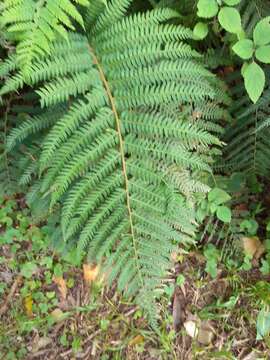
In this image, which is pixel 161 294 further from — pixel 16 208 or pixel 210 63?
pixel 210 63

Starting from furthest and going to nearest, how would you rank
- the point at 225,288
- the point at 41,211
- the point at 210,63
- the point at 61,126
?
the point at 225,288 < the point at 41,211 < the point at 210,63 < the point at 61,126

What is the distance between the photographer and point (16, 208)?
2.96 meters

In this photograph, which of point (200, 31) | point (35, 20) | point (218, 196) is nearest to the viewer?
point (35, 20)

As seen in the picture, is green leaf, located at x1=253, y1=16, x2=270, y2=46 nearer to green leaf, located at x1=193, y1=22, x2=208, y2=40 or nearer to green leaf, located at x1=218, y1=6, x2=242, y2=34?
green leaf, located at x1=218, y1=6, x2=242, y2=34

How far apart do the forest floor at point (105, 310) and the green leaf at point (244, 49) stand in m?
1.24

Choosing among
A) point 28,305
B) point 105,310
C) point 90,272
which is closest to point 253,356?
point 105,310

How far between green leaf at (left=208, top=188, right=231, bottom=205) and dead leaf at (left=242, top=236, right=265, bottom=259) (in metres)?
0.38

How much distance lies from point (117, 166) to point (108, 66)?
0.43 m

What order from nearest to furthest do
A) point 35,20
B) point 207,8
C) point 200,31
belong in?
point 35,20 → point 207,8 → point 200,31

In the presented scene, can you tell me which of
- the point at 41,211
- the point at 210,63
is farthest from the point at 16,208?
the point at 210,63

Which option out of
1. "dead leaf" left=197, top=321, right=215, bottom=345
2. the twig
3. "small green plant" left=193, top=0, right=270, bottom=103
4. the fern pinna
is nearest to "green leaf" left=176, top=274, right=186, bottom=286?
"dead leaf" left=197, top=321, right=215, bottom=345

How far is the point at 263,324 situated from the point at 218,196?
76 centimetres

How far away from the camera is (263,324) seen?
9.12 ft

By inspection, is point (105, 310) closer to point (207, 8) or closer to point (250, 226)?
point (250, 226)
